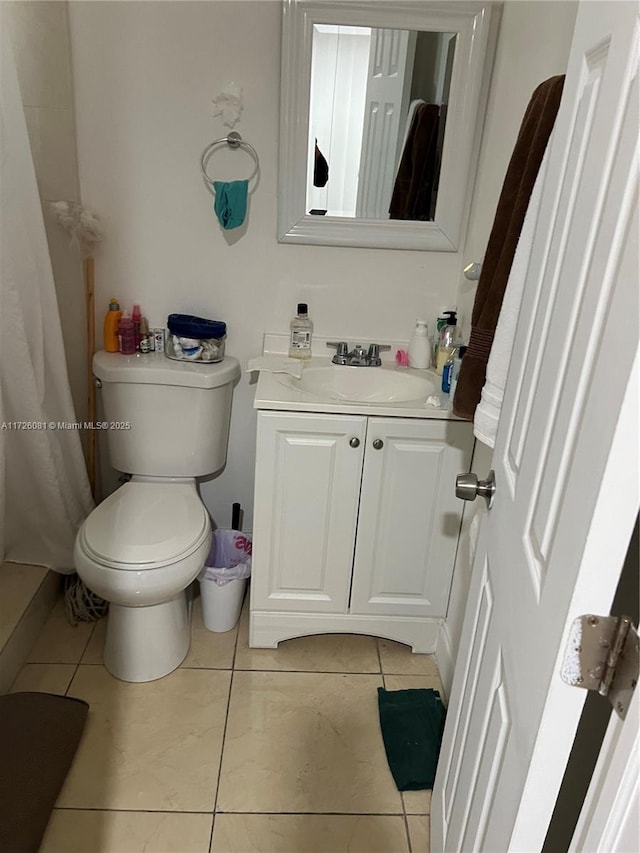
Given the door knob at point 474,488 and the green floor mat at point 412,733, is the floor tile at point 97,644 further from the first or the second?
the door knob at point 474,488

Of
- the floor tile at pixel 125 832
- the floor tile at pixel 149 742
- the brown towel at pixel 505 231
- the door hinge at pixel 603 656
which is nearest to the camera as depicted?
the door hinge at pixel 603 656

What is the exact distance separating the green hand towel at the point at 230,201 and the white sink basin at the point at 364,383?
0.50m

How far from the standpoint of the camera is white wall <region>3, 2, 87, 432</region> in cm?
169

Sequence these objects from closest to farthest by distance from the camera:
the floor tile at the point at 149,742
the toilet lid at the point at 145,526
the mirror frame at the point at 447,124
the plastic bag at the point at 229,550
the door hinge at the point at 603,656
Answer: the door hinge at the point at 603,656, the floor tile at the point at 149,742, the toilet lid at the point at 145,526, the mirror frame at the point at 447,124, the plastic bag at the point at 229,550

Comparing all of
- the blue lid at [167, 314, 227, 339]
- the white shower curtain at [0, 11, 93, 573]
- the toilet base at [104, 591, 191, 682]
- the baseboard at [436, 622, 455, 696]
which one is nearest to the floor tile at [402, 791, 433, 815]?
the baseboard at [436, 622, 455, 696]

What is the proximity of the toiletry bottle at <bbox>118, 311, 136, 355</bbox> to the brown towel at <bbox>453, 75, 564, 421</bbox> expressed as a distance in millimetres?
1112

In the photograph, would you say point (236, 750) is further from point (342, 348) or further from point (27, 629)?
point (342, 348)

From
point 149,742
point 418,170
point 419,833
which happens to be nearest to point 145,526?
point 149,742

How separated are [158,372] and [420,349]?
2.66 ft

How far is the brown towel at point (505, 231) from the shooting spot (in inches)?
45.1

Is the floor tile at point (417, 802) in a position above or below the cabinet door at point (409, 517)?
below

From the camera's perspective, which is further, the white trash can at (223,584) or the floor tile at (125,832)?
the white trash can at (223,584)

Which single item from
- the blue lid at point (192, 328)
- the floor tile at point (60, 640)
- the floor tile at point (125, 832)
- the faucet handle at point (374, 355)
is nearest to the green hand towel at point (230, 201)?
the blue lid at point (192, 328)

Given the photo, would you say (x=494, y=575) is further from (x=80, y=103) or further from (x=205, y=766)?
(x=80, y=103)
